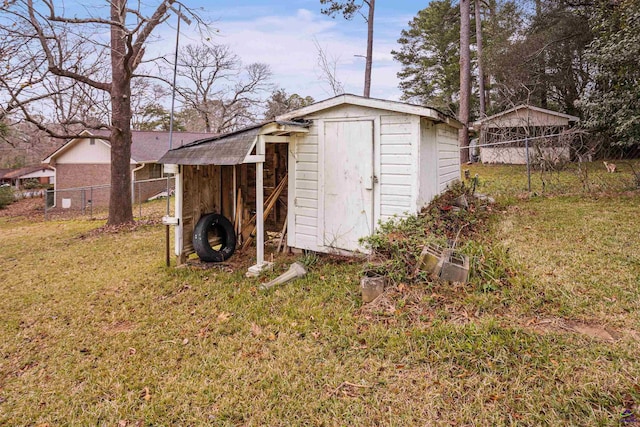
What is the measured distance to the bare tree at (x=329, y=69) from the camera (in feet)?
46.3

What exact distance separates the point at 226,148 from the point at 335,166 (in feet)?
5.09

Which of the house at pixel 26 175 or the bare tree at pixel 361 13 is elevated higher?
the bare tree at pixel 361 13

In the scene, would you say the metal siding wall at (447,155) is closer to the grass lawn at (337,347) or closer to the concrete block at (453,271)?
the grass lawn at (337,347)

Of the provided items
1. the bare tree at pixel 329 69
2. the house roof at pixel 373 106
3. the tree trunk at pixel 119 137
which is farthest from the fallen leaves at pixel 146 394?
the bare tree at pixel 329 69

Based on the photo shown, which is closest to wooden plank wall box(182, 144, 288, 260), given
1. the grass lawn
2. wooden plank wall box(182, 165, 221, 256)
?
wooden plank wall box(182, 165, 221, 256)

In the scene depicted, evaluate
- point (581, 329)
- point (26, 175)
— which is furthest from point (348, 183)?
point (26, 175)

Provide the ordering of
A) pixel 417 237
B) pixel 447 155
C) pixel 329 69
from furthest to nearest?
pixel 329 69 < pixel 447 155 < pixel 417 237

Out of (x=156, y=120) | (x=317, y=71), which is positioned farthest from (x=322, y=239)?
(x=156, y=120)

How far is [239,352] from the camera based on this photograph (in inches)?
123

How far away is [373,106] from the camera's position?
4.89 m

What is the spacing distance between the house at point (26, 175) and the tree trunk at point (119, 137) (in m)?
30.1

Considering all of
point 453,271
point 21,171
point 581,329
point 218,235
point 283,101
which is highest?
point 283,101

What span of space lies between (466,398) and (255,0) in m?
12.4

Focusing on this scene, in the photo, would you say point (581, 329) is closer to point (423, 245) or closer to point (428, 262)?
point (428, 262)
